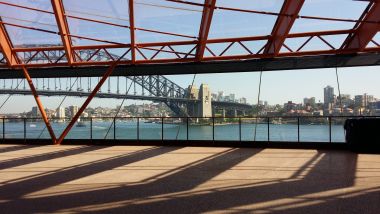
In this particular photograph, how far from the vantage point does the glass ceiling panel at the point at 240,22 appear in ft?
40.6

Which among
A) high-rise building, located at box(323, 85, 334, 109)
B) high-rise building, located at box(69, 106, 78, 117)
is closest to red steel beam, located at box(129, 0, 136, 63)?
high-rise building, located at box(69, 106, 78, 117)

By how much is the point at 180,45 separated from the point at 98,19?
3.27 meters

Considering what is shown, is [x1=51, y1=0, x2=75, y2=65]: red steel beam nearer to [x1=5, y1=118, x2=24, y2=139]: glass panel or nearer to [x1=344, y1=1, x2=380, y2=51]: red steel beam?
[x1=5, y1=118, x2=24, y2=139]: glass panel

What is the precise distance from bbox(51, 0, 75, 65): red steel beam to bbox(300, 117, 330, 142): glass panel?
9323 mm

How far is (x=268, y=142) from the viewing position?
43.8 ft

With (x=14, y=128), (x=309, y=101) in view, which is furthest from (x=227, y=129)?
(x=14, y=128)

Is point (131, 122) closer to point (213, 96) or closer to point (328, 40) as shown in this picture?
point (213, 96)

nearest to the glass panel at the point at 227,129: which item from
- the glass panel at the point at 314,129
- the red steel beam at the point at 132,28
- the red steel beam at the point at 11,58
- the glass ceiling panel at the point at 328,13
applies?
the glass panel at the point at 314,129

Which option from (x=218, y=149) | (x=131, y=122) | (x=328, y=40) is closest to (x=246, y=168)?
(x=218, y=149)

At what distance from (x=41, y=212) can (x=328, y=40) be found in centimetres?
1130

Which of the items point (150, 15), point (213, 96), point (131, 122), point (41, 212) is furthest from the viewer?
point (213, 96)

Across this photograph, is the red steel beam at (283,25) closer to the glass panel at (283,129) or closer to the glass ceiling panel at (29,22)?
the glass panel at (283,129)

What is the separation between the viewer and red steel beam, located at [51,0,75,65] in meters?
12.6

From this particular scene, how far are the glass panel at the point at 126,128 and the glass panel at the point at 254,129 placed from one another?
4606mm
